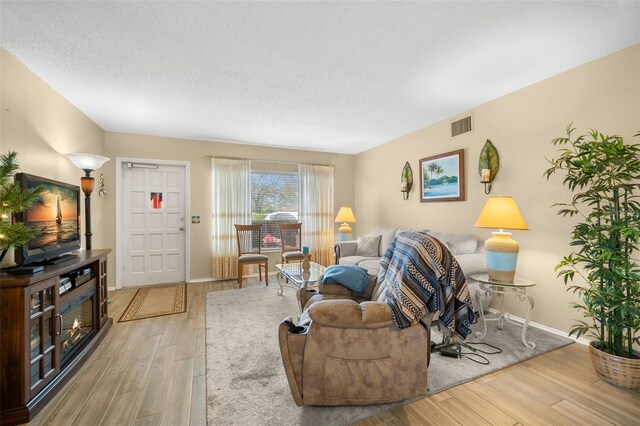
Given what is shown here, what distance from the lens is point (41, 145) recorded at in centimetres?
258

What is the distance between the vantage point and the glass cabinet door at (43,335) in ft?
5.55

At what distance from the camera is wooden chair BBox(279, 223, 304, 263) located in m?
4.51

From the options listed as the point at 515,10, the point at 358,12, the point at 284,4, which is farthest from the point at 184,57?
the point at 515,10

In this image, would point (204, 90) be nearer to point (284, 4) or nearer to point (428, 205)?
point (284, 4)

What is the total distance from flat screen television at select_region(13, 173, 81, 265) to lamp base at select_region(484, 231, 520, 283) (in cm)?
350

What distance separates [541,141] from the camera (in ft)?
9.07

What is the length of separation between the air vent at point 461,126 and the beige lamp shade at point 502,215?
1.36 meters

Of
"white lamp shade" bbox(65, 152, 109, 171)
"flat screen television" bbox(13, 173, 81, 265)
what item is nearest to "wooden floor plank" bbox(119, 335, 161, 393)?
"flat screen television" bbox(13, 173, 81, 265)

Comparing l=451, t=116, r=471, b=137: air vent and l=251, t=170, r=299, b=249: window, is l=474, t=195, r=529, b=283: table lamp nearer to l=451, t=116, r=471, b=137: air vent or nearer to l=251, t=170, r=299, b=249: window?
l=451, t=116, r=471, b=137: air vent

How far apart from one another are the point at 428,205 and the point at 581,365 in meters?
2.45

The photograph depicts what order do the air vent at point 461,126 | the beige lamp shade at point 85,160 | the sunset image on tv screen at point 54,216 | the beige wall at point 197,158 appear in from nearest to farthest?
the sunset image on tv screen at point 54,216 < the beige lamp shade at point 85,160 < the air vent at point 461,126 < the beige wall at point 197,158

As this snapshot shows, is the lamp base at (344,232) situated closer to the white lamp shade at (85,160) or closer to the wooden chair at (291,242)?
Answer: the wooden chair at (291,242)

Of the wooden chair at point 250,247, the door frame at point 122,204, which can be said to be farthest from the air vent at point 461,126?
the door frame at point 122,204

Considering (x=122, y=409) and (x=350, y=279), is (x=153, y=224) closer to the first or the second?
(x=122, y=409)
